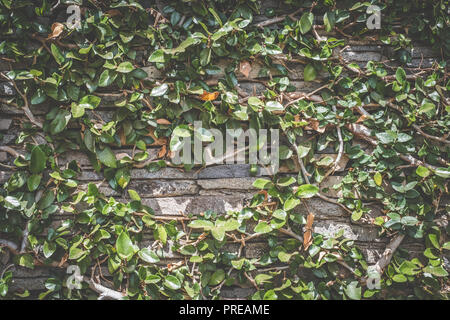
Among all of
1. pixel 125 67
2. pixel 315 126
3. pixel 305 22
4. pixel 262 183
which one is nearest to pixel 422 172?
pixel 315 126

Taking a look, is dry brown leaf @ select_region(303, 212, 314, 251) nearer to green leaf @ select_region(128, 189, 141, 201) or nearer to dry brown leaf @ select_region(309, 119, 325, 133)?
dry brown leaf @ select_region(309, 119, 325, 133)

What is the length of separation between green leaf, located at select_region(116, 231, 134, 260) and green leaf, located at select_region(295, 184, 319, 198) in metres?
0.81

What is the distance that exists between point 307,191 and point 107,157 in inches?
37.4

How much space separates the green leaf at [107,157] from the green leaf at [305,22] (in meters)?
1.07

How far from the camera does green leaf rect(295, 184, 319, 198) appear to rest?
4.47 ft

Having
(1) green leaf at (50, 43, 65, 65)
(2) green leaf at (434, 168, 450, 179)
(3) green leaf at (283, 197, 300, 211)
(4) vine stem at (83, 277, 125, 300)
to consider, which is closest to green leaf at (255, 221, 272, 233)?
(3) green leaf at (283, 197, 300, 211)

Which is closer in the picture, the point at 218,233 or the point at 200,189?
the point at 218,233

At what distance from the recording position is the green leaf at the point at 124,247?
1340 mm

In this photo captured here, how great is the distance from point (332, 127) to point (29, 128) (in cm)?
145

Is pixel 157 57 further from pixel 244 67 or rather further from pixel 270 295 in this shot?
pixel 270 295

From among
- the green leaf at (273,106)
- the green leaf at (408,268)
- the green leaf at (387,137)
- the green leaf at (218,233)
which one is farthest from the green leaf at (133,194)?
the green leaf at (408,268)

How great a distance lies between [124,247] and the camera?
1346 millimetres

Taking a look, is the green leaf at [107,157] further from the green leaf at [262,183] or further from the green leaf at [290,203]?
the green leaf at [290,203]
